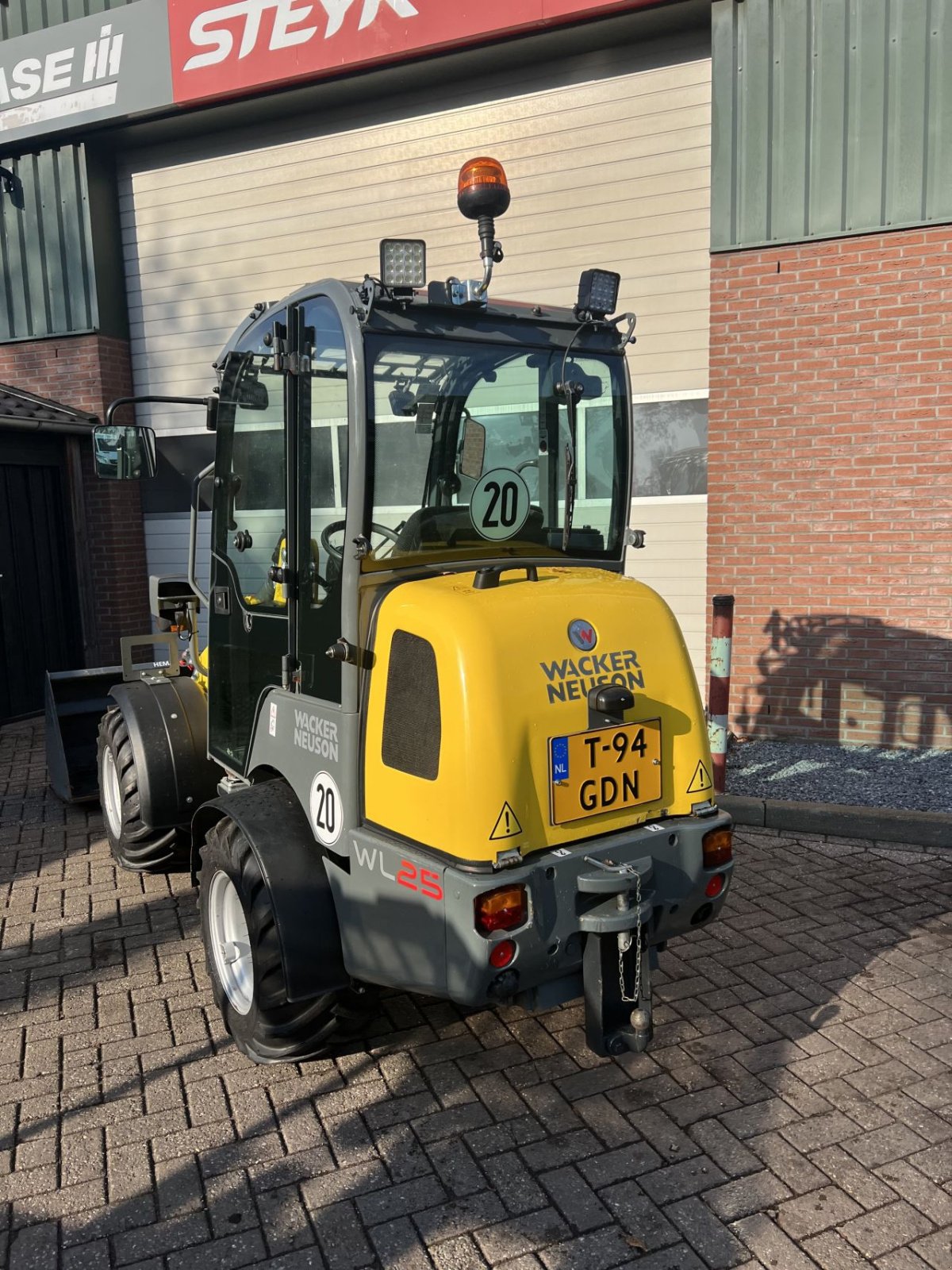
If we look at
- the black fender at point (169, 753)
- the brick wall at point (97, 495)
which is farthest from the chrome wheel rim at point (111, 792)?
the brick wall at point (97, 495)

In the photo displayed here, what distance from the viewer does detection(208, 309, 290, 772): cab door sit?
3605mm

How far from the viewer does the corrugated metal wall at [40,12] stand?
8789 millimetres

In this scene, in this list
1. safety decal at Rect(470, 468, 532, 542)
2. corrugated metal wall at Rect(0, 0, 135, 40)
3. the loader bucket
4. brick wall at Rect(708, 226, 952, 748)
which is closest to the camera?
safety decal at Rect(470, 468, 532, 542)

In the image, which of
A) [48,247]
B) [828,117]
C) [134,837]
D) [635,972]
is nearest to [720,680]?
[635,972]

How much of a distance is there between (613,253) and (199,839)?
598 cm

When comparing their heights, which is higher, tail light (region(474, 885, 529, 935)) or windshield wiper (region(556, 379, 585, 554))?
windshield wiper (region(556, 379, 585, 554))

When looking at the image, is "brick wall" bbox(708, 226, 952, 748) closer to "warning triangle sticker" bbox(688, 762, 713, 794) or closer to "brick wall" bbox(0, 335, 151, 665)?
"warning triangle sticker" bbox(688, 762, 713, 794)

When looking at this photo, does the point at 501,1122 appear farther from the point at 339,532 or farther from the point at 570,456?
the point at 570,456

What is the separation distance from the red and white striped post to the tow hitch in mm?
3119

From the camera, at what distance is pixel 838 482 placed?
7059 millimetres

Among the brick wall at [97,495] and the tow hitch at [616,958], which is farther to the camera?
the brick wall at [97,495]

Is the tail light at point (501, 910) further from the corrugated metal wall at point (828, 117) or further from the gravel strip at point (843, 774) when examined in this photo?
the corrugated metal wall at point (828, 117)

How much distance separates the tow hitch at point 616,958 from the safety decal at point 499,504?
1.24 metres

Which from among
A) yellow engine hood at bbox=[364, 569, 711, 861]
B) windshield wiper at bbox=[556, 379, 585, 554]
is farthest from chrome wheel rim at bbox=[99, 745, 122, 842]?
windshield wiper at bbox=[556, 379, 585, 554]
